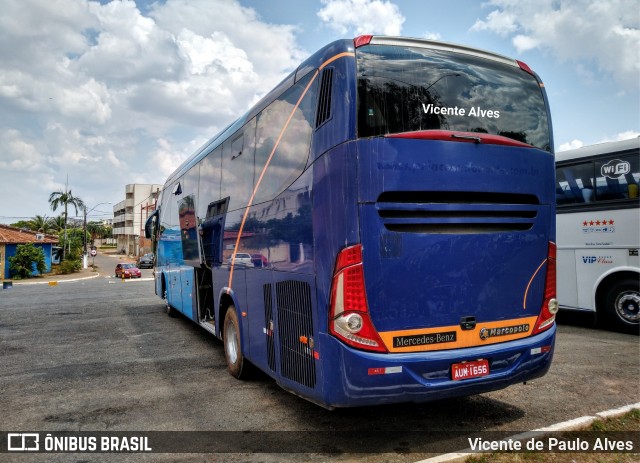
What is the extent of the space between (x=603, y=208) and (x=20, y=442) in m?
10.1

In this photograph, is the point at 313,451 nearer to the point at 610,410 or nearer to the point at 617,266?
the point at 610,410

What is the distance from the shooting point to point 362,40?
406cm

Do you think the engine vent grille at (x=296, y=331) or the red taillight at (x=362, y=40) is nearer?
the red taillight at (x=362, y=40)

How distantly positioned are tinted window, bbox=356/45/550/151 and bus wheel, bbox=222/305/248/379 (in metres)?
3.56

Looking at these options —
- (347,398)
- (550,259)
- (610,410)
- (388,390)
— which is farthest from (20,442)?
(610,410)

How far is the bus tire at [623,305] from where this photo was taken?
28.7 ft

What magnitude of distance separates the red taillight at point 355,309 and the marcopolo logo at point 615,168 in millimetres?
7696

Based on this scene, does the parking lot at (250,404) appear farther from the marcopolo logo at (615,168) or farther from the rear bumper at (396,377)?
the marcopolo logo at (615,168)

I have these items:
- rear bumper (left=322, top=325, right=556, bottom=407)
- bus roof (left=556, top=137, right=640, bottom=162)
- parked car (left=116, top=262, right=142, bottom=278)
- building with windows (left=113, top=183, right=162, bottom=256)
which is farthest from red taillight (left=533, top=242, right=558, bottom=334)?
building with windows (left=113, top=183, right=162, bottom=256)

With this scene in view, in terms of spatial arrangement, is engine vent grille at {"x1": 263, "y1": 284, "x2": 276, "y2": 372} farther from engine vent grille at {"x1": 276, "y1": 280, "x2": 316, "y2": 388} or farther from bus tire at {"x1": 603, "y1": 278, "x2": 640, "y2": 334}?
bus tire at {"x1": 603, "y1": 278, "x2": 640, "y2": 334}

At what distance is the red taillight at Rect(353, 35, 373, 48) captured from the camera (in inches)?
158

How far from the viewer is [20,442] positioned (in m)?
4.35

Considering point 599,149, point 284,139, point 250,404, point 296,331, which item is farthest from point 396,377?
point 599,149

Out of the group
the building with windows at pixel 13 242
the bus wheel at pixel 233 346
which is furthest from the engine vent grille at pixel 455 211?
the building with windows at pixel 13 242
